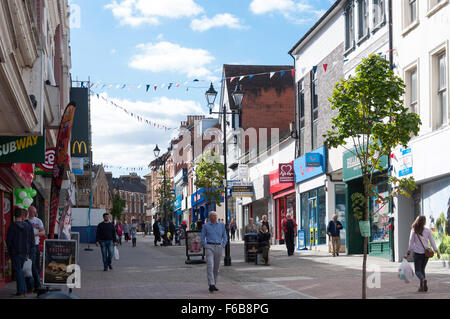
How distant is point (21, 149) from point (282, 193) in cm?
2594

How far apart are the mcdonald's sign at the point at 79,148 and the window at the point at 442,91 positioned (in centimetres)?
1537

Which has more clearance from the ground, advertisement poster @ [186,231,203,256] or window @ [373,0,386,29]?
window @ [373,0,386,29]

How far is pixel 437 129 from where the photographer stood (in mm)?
20062

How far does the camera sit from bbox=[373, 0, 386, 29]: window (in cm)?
2417

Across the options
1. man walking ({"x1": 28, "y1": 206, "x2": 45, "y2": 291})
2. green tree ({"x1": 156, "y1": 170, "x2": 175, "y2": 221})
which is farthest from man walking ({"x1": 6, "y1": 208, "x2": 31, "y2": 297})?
green tree ({"x1": 156, "y1": 170, "x2": 175, "y2": 221})

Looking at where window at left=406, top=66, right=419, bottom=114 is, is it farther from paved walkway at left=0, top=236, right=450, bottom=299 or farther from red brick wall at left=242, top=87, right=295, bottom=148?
red brick wall at left=242, top=87, right=295, bottom=148

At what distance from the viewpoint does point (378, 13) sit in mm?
24688

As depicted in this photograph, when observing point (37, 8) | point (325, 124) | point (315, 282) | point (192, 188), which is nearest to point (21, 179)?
point (37, 8)

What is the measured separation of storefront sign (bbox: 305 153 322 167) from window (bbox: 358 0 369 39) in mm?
6209

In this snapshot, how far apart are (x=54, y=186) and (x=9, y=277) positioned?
5646mm

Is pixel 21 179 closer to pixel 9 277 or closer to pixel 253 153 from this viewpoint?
pixel 9 277

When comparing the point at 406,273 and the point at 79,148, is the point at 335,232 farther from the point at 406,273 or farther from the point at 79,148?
the point at 406,273

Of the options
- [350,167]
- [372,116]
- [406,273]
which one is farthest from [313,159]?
[372,116]

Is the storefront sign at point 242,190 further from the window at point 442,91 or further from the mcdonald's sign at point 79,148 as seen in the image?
the window at point 442,91
